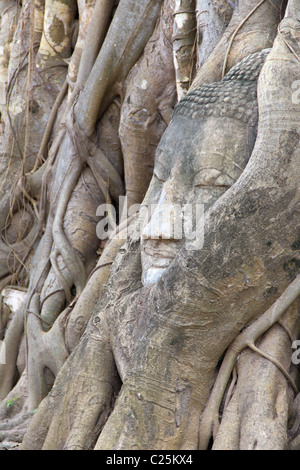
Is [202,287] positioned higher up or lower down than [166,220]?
lower down

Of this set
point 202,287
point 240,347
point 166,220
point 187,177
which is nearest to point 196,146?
point 187,177

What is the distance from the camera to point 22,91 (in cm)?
513

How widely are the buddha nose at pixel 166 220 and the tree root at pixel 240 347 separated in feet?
1.51

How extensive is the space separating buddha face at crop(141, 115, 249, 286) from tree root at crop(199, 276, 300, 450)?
0.43 m

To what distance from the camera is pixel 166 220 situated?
2674mm

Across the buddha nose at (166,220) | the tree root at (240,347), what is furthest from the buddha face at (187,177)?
the tree root at (240,347)

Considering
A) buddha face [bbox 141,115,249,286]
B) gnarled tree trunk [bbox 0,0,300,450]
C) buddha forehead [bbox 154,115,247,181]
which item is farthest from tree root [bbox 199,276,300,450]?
buddha forehead [bbox 154,115,247,181]

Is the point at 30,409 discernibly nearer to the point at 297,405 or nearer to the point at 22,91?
the point at 297,405

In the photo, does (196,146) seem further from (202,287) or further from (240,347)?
(240,347)

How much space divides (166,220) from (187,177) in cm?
19

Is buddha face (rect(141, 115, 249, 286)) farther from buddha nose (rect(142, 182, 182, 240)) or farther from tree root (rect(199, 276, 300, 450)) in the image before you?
tree root (rect(199, 276, 300, 450))

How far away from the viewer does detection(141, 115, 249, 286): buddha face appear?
2609 mm

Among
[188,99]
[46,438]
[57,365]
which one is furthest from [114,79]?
[46,438]

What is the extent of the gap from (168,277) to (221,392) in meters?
0.45
